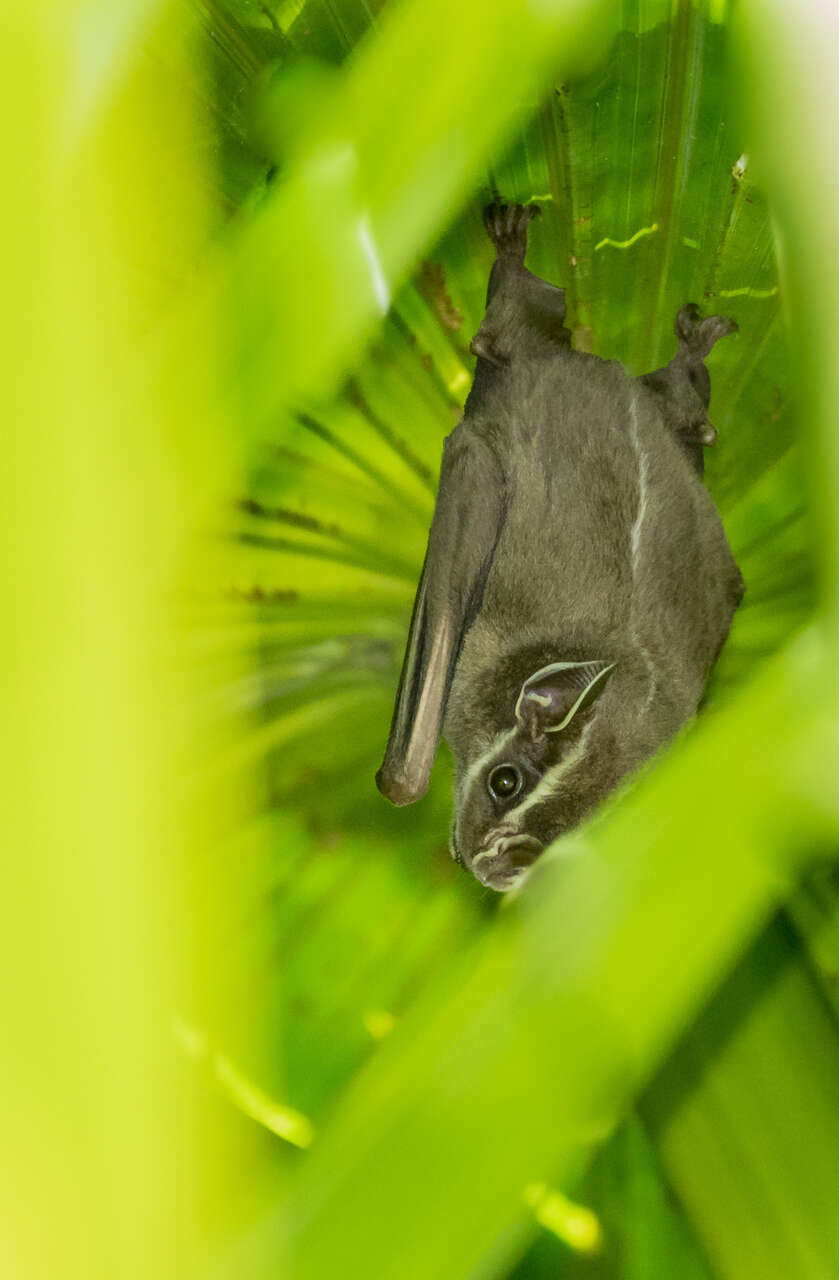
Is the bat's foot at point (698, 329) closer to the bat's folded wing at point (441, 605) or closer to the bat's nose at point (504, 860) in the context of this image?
the bat's folded wing at point (441, 605)

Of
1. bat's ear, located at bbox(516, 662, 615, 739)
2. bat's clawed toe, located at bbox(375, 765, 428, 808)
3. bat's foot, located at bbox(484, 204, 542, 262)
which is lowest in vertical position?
bat's clawed toe, located at bbox(375, 765, 428, 808)

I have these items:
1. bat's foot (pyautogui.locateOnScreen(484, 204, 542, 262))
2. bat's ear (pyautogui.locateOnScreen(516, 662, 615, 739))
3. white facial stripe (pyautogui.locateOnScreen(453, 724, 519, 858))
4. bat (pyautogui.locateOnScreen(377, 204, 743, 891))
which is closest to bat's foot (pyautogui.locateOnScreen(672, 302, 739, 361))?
bat (pyautogui.locateOnScreen(377, 204, 743, 891))

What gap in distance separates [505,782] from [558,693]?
0.33 m

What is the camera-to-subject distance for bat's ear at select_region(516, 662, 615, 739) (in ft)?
5.99

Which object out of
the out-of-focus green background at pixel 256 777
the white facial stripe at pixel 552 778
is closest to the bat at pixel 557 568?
the white facial stripe at pixel 552 778

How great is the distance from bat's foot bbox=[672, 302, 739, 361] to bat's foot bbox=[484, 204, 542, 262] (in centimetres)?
40

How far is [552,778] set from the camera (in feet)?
6.97

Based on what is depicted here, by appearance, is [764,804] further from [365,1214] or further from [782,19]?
[782,19]

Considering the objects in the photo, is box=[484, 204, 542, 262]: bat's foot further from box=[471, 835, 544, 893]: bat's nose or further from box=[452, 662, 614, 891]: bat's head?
box=[471, 835, 544, 893]: bat's nose

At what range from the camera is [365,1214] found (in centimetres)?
53

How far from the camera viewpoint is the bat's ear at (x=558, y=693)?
1.83 metres

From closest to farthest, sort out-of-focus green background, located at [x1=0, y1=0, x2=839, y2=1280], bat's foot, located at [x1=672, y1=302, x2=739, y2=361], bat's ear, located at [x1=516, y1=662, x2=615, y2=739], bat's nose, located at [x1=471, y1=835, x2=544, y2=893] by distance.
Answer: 1. out-of-focus green background, located at [x1=0, y1=0, x2=839, y2=1280]
2. bat's ear, located at [x1=516, y1=662, x2=615, y2=739]
3. bat's nose, located at [x1=471, y1=835, x2=544, y2=893]
4. bat's foot, located at [x1=672, y1=302, x2=739, y2=361]

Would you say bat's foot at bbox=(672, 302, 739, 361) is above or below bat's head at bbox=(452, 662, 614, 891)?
above

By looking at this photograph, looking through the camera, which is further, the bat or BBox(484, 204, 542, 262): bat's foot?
the bat
